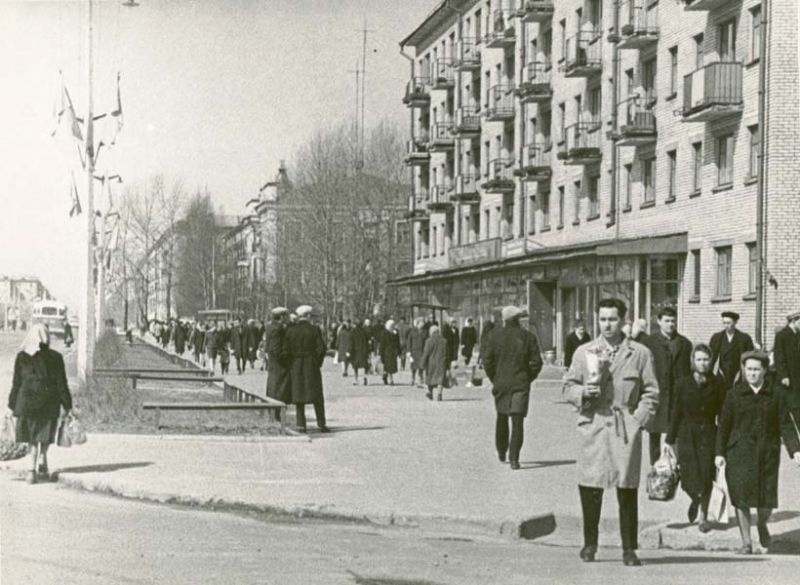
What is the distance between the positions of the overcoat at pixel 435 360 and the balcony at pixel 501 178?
1011 inches

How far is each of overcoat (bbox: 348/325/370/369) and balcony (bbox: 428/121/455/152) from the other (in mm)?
26833

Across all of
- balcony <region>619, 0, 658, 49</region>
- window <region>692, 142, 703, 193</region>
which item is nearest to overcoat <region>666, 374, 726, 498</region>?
window <region>692, 142, 703, 193</region>

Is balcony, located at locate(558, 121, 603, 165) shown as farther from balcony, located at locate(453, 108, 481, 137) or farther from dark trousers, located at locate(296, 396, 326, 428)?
dark trousers, located at locate(296, 396, 326, 428)

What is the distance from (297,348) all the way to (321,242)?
4670cm

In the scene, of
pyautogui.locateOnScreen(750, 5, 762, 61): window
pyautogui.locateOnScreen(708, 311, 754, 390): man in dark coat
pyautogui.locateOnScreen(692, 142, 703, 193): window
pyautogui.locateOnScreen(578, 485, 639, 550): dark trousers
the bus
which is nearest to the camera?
pyautogui.locateOnScreen(578, 485, 639, 550): dark trousers

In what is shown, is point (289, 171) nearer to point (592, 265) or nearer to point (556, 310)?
point (556, 310)

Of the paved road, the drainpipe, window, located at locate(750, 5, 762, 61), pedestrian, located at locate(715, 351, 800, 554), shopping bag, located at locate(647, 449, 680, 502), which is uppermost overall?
window, located at locate(750, 5, 762, 61)

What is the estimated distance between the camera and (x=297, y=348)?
17719 millimetres

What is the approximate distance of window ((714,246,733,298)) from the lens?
105 ft

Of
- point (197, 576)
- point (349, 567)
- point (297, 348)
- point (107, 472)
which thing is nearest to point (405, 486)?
point (107, 472)

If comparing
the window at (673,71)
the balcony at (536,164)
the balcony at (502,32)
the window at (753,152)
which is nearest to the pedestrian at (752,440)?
the window at (753,152)

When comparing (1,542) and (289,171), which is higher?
(289,171)

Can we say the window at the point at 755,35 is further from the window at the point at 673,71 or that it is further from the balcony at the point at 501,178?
the balcony at the point at 501,178

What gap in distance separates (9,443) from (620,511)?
676cm
